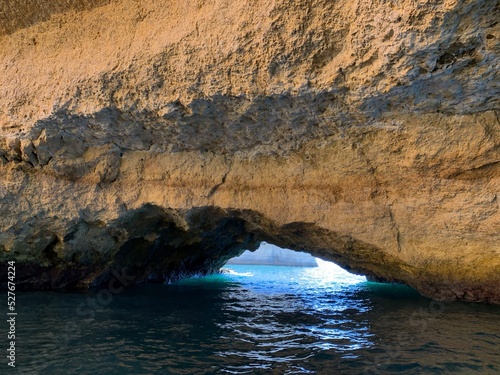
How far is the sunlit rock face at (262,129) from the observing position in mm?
5043

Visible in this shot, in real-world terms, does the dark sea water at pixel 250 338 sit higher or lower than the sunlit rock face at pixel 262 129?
lower

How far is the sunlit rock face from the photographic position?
504 centimetres

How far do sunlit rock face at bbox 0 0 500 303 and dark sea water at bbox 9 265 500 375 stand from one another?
1.53 m

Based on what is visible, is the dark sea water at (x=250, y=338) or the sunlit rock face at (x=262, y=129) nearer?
the dark sea water at (x=250, y=338)

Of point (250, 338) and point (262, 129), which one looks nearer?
point (250, 338)

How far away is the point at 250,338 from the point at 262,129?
3.50m

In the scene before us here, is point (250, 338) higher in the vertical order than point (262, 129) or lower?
lower

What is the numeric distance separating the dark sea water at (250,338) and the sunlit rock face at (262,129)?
153cm

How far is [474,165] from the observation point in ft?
20.4

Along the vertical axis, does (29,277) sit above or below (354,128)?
below

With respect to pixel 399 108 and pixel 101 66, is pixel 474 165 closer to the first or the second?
pixel 399 108

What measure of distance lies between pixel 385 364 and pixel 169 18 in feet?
18.8

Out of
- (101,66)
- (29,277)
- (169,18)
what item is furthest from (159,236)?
(169,18)

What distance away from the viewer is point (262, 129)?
22.7 ft
